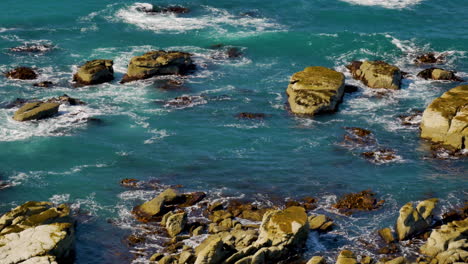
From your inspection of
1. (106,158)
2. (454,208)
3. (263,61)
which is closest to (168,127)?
(106,158)

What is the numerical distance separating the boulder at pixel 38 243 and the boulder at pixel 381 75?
4269cm

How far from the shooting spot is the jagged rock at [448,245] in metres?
45.9

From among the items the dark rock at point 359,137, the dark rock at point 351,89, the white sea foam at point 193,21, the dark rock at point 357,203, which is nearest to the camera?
the dark rock at point 357,203

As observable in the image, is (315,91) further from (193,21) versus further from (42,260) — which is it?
(42,260)

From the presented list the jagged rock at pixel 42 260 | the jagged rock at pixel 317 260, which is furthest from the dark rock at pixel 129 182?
the jagged rock at pixel 317 260

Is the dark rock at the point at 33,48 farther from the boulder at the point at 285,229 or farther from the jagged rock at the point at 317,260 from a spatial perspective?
the jagged rock at the point at 317,260

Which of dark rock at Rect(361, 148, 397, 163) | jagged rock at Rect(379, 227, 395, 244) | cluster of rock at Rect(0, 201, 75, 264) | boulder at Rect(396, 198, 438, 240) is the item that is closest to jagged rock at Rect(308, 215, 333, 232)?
jagged rock at Rect(379, 227, 395, 244)

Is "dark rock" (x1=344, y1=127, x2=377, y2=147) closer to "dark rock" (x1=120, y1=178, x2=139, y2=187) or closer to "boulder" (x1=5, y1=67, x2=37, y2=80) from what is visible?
"dark rock" (x1=120, y1=178, x2=139, y2=187)

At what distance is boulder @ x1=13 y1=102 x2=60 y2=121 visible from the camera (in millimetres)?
69250

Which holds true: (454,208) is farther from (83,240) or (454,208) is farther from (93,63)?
(93,63)

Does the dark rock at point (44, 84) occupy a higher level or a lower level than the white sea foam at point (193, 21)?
lower

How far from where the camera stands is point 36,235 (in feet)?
153

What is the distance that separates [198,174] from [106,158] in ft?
31.5

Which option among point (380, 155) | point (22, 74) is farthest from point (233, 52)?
point (380, 155)
